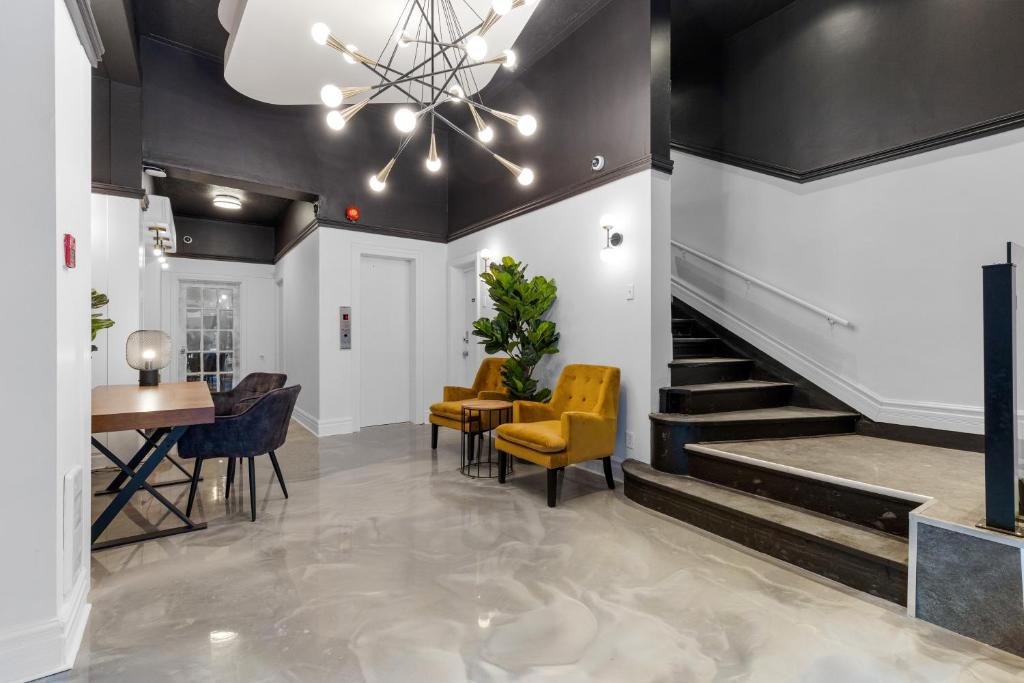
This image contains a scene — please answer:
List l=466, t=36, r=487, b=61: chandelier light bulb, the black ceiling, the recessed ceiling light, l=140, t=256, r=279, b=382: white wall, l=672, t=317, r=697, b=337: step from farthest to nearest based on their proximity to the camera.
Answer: l=140, t=256, r=279, b=382: white wall, the recessed ceiling light, the black ceiling, l=672, t=317, r=697, b=337: step, l=466, t=36, r=487, b=61: chandelier light bulb

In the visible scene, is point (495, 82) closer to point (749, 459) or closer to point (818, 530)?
point (749, 459)

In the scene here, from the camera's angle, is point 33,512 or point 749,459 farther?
point 749,459

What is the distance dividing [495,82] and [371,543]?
194 inches

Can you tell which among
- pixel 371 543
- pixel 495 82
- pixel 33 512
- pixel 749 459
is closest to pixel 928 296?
pixel 749 459

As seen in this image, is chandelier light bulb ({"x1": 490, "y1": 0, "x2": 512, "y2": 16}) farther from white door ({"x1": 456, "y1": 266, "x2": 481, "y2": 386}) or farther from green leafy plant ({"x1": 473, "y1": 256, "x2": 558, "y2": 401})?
white door ({"x1": 456, "y1": 266, "x2": 481, "y2": 386})

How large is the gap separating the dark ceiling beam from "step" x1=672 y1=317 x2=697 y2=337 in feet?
16.6

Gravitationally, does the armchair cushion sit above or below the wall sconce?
below

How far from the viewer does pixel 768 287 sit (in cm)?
422

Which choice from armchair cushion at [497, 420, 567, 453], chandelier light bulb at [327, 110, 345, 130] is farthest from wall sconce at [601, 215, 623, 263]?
chandelier light bulb at [327, 110, 345, 130]

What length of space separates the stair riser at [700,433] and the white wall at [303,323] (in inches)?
158

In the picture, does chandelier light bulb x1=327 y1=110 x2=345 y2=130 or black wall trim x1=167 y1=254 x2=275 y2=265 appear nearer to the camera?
chandelier light bulb x1=327 y1=110 x2=345 y2=130

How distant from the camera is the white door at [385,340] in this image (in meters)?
6.13

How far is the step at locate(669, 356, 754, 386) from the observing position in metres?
3.83

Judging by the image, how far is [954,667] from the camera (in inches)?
64.7
